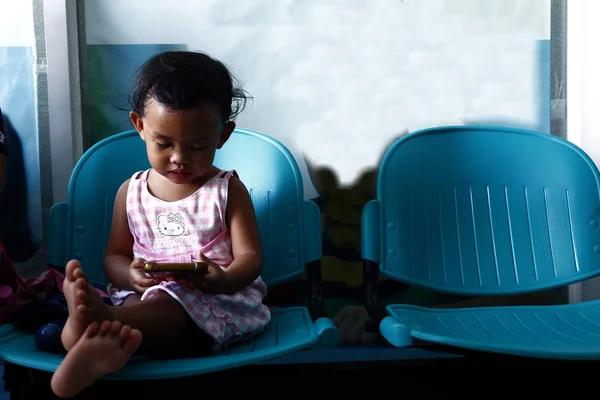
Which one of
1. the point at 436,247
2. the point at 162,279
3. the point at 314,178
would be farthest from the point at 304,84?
the point at 162,279

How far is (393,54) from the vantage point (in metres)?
1.75

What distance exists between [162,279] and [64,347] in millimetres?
214

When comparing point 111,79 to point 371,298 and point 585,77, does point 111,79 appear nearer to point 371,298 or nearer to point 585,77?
point 371,298

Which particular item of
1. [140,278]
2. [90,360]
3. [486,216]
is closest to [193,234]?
[140,278]

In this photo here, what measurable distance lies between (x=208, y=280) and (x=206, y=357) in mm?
136

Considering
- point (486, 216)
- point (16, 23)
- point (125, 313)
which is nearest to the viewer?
point (125, 313)

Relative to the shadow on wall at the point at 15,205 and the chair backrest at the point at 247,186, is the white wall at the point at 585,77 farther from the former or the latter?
the shadow on wall at the point at 15,205

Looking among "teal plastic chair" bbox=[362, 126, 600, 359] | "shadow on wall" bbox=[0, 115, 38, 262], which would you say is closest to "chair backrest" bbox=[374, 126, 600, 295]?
"teal plastic chair" bbox=[362, 126, 600, 359]

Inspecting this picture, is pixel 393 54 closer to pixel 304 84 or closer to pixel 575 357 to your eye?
pixel 304 84

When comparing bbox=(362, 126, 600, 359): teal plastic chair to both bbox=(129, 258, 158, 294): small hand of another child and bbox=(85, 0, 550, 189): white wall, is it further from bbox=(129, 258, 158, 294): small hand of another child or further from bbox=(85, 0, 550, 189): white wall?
bbox=(129, 258, 158, 294): small hand of another child

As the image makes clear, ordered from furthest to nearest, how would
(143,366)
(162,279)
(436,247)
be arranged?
(436,247)
(162,279)
(143,366)

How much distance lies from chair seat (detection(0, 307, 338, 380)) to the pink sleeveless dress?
60 millimetres

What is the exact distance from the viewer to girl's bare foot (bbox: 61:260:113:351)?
102 cm

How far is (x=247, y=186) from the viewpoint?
1534mm
